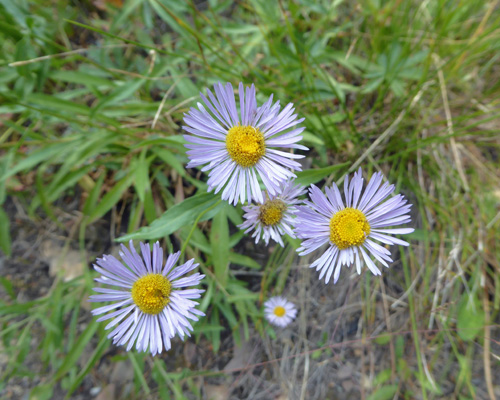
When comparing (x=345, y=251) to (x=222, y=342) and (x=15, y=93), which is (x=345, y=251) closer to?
(x=222, y=342)

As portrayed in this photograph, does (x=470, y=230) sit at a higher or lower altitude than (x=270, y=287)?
higher

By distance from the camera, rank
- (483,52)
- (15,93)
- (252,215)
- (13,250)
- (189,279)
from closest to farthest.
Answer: (189,279) < (252,215) < (15,93) < (483,52) < (13,250)

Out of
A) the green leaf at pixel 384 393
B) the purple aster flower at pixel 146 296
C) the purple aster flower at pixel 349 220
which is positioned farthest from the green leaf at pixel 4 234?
the green leaf at pixel 384 393

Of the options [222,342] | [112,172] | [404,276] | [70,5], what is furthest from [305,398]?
[70,5]

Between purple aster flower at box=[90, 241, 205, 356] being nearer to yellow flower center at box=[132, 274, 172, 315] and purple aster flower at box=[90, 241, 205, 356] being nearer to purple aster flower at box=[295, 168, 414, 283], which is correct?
yellow flower center at box=[132, 274, 172, 315]

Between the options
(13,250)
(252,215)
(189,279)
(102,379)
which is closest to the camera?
(189,279)

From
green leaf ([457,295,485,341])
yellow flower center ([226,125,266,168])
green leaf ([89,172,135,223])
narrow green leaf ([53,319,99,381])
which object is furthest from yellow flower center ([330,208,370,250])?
narrow green leaf ([53,319,99,381])
